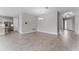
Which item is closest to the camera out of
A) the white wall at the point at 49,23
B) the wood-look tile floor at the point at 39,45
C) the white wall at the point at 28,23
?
the wood-look tile floor at the point at 39,45

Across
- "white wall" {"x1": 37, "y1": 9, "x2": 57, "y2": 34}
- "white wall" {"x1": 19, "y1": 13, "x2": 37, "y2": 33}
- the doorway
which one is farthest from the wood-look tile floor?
"white wall" {"x1": 19, "y1": 13, "x2": 37, "y2": 33}

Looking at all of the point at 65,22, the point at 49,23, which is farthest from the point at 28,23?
the point at 65,22

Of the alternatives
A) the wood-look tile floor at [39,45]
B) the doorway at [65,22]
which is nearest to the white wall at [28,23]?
the doorway at [65,22]

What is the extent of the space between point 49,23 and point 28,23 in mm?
2630

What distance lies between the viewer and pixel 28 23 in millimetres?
8312

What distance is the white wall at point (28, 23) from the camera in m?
7.77

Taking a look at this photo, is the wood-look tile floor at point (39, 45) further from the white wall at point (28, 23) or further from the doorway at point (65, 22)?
the white wall at point (28, 23)

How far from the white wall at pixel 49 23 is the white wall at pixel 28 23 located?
849 millimetres

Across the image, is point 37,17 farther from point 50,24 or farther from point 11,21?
point 11,21

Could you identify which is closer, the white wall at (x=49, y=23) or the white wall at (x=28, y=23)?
the white wall at (x=49, y=23)

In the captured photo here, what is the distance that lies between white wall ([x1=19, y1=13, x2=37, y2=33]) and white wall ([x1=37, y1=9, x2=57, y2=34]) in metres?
0.85
